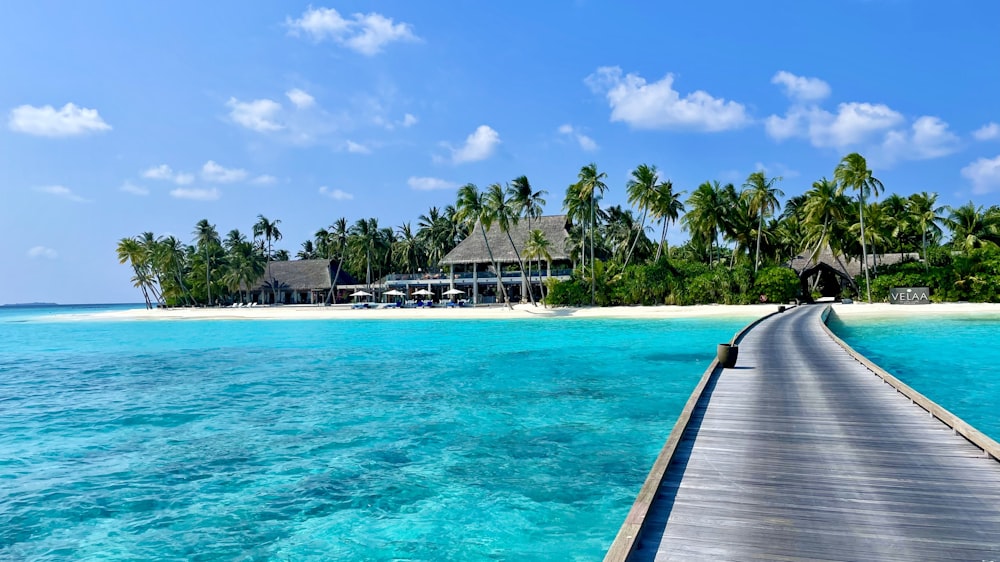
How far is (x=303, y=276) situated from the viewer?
235 ft

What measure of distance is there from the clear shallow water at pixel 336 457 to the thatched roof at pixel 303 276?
5106 centimetres

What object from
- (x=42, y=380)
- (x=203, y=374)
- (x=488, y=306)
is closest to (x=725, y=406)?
(x=203, y=374)

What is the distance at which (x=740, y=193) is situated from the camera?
153ft

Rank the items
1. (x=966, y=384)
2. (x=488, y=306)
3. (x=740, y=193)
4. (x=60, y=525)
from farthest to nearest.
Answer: (x=488, y=306) < (x=740, y=193) < (x=966, y=384) < (x=60, y=525)

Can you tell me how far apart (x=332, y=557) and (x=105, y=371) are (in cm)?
1880

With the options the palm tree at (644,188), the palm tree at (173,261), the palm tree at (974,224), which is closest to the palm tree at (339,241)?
the palm tree at (173,261)

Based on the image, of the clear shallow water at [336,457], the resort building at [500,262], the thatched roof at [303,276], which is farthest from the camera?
the thatched roof at [303,276]

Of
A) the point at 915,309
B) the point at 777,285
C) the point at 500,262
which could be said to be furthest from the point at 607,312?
the point at 915,309

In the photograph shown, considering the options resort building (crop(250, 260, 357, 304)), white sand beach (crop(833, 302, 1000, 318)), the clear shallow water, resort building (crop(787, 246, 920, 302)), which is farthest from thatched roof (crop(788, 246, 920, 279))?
resort building (crop(250, 260, 357, 304))

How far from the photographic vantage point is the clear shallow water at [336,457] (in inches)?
238

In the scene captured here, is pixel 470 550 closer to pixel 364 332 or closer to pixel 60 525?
pixel 60 525

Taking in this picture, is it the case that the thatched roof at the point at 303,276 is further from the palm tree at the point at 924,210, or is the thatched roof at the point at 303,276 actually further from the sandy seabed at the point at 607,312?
the palm tree at the point at 924,210

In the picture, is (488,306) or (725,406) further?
(488,306)

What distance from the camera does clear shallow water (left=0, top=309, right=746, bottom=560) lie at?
6043 millimetres
